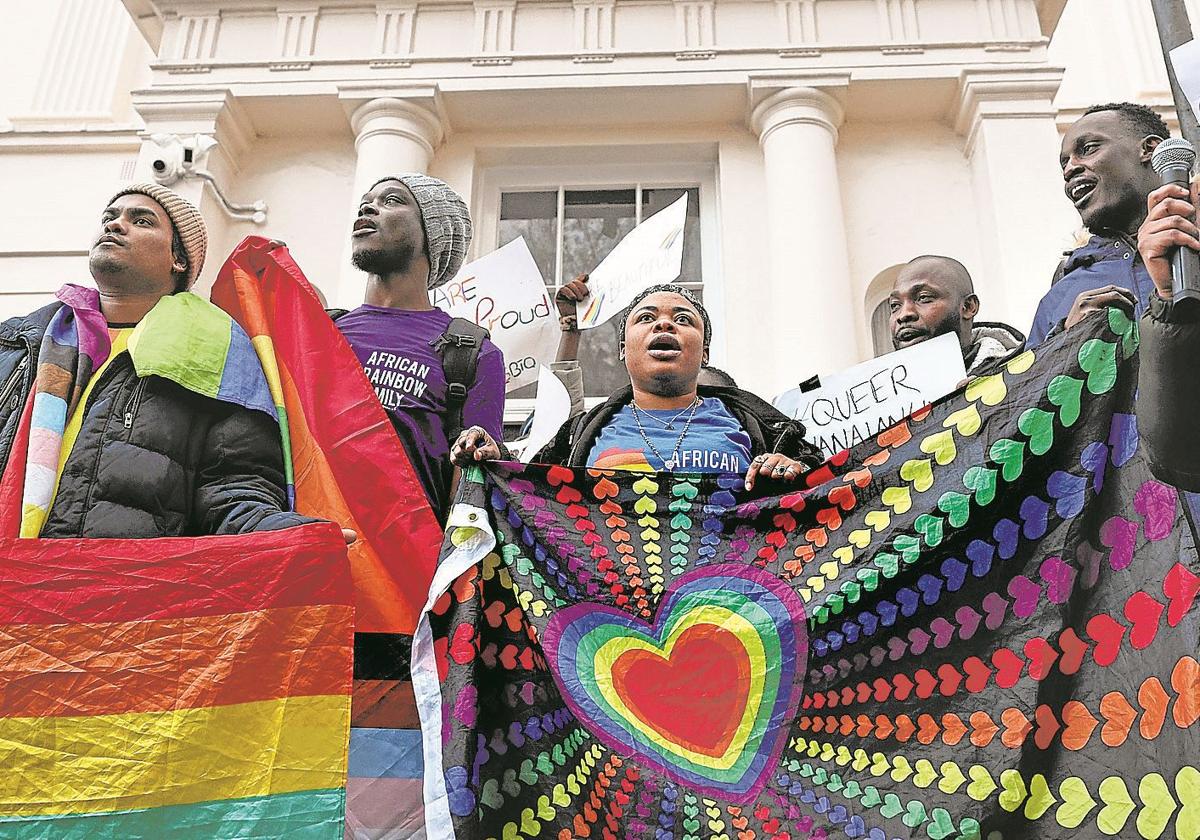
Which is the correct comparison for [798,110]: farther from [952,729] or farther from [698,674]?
[952,729]

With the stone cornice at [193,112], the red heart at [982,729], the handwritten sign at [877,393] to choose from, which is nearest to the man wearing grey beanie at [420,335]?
the handwritten sign at [877,393]

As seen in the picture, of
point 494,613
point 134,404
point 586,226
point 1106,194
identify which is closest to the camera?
point 494,613

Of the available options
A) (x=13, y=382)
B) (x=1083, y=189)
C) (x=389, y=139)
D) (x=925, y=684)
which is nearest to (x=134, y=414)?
(x=13, y=382)

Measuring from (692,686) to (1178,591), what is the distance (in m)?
1.02

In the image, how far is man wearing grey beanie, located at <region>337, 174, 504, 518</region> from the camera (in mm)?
3225

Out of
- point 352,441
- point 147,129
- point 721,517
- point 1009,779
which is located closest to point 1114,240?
point 721,517

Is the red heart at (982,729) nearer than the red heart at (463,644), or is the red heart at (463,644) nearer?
the red heart at (982,729)

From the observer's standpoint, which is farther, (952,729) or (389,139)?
(389,139)

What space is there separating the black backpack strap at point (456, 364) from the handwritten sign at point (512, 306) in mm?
2269

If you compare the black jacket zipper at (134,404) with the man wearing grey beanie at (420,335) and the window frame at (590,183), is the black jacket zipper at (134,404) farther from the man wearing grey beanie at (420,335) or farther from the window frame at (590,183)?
the window frame at (590,183)

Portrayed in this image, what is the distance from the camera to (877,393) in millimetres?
4086

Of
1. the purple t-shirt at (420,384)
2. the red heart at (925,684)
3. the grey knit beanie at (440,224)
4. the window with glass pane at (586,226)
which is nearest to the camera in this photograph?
the red heart at (925,684)

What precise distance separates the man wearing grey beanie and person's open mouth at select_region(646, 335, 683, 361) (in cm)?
46

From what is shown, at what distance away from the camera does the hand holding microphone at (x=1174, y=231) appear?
221cm
